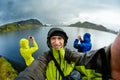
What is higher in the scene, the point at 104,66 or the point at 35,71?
the point at 104,66

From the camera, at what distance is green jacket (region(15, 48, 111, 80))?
185 centimetres

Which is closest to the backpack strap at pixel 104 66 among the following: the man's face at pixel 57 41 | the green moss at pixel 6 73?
the man's face at pixel 57 41

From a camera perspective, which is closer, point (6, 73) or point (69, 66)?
point (69, 66)

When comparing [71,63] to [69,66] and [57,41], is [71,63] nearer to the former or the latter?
[69,66]

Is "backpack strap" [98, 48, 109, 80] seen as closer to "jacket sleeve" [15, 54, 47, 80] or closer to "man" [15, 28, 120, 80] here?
"man" [15, 28, 120, 80]

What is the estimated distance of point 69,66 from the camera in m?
2.84

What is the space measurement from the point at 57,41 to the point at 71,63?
1.93 feet

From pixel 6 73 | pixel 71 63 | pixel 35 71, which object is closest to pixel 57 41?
pixel 71 63

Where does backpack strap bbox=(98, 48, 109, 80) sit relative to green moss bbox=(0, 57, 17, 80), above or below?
above

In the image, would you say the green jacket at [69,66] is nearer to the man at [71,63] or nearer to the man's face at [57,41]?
the man at [71,63]

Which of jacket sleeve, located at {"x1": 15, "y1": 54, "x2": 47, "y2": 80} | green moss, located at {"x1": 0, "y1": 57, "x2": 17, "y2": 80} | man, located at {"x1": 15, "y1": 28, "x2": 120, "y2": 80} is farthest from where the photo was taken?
green moss, located at {"x1": 0, "y1": 57, "x2": 17, "y2": 80}

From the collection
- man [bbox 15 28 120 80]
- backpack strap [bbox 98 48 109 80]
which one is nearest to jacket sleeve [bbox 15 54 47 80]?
man [bbox 15 28 120 80]

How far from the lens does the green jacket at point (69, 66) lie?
185 cm

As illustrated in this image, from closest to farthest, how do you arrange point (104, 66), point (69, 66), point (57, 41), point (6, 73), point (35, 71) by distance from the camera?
point (104, 66), point (35, 71), point (69, 66), point (57, 41), point (6, 73)
